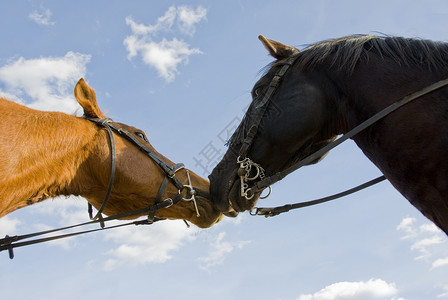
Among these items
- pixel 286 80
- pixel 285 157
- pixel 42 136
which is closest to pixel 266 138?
pixel 285 157

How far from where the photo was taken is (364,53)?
11.2ft

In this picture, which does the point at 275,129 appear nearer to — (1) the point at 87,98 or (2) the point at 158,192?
(2) the point at 158,192

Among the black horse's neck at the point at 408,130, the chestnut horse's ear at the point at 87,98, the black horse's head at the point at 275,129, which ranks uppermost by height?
the chestnut horse's ear at the point at 87,98

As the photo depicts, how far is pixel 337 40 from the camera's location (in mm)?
3713

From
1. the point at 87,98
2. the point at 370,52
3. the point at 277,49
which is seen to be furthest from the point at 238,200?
the point at 87,98

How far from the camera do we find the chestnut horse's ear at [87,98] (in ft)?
16.3

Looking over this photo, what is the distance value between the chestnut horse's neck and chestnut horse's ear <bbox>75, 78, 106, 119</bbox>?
0.68ft

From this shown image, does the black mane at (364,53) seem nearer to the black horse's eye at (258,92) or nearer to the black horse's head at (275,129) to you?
the black horse's head at (275,129)

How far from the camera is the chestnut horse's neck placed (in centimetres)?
389

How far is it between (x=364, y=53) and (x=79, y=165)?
3.28 metres

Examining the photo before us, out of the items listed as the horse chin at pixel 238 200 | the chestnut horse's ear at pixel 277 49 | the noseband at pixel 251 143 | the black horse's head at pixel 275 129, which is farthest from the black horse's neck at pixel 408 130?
the horse chin at pixel 238 200

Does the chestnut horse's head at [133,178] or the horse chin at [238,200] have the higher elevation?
the chestnut horse's head at [133,178]

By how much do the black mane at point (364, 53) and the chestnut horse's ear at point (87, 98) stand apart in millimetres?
2121

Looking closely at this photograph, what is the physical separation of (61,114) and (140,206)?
1450 millimetres
